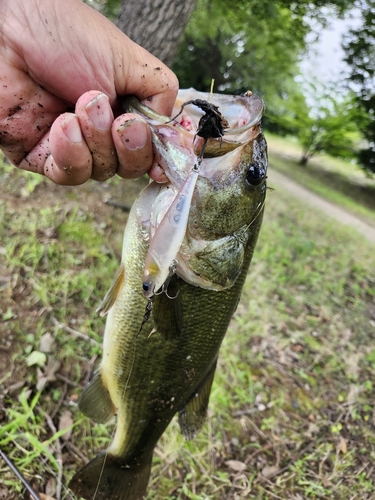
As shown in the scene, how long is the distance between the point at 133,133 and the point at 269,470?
2.11 metres

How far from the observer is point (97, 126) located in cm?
125

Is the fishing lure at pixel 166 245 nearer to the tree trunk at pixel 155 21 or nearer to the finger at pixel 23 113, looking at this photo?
the finger at pixel 23 113

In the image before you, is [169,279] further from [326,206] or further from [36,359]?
[326,206]

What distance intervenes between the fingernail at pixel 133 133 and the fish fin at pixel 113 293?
51 centimetres

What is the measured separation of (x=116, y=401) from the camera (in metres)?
1.76

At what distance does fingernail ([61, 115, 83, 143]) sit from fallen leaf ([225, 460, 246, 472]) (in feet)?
6.58

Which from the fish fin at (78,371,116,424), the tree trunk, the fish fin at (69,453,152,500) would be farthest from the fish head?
the tree trunk

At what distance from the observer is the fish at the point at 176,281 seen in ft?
4.16

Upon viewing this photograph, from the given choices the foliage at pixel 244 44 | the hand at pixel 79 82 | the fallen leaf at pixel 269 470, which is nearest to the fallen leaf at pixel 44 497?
the fallen leaf at pixel 269 470

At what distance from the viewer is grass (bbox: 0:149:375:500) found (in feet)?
6.79

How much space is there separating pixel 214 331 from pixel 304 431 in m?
1.52

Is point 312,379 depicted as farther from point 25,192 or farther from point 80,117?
point 25,192

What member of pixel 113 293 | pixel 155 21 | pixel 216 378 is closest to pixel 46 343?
pixel 113 293

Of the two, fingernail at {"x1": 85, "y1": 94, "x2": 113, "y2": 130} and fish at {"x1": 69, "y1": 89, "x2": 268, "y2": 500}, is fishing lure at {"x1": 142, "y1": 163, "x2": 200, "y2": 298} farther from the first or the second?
fingernail at {"x1": 85, "y1": 94, "x2": 113, "y2": 130}
